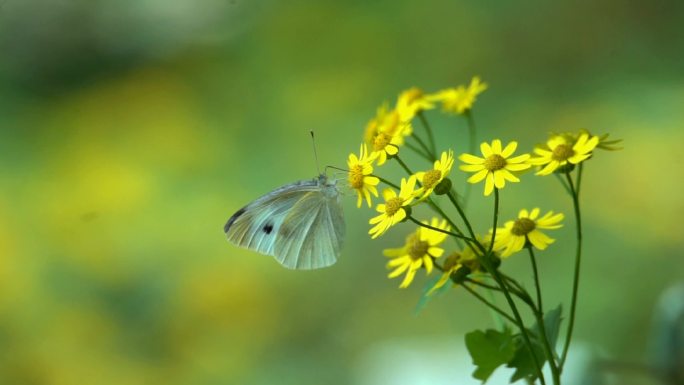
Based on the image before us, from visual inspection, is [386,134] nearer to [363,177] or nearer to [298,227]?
[363,177]

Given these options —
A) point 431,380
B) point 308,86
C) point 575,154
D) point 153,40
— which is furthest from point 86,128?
point 575,154

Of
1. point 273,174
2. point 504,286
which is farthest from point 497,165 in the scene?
point 273,174

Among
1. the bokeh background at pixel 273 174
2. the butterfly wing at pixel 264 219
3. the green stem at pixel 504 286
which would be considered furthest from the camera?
the bokeh background at pixel 273 174

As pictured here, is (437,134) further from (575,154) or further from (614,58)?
(575,154)

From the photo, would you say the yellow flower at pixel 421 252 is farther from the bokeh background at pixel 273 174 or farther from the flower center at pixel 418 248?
the bokeh background at pixel 273 174

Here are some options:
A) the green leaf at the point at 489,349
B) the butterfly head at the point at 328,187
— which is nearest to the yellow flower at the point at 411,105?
the butterfly head at the point at 328,187

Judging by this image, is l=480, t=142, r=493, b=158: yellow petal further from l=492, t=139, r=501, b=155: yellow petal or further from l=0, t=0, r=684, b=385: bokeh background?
l=0, t=0, r=684, b=385: bokeh background

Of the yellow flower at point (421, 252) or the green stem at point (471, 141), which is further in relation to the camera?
the green stem at point (471, 141)
